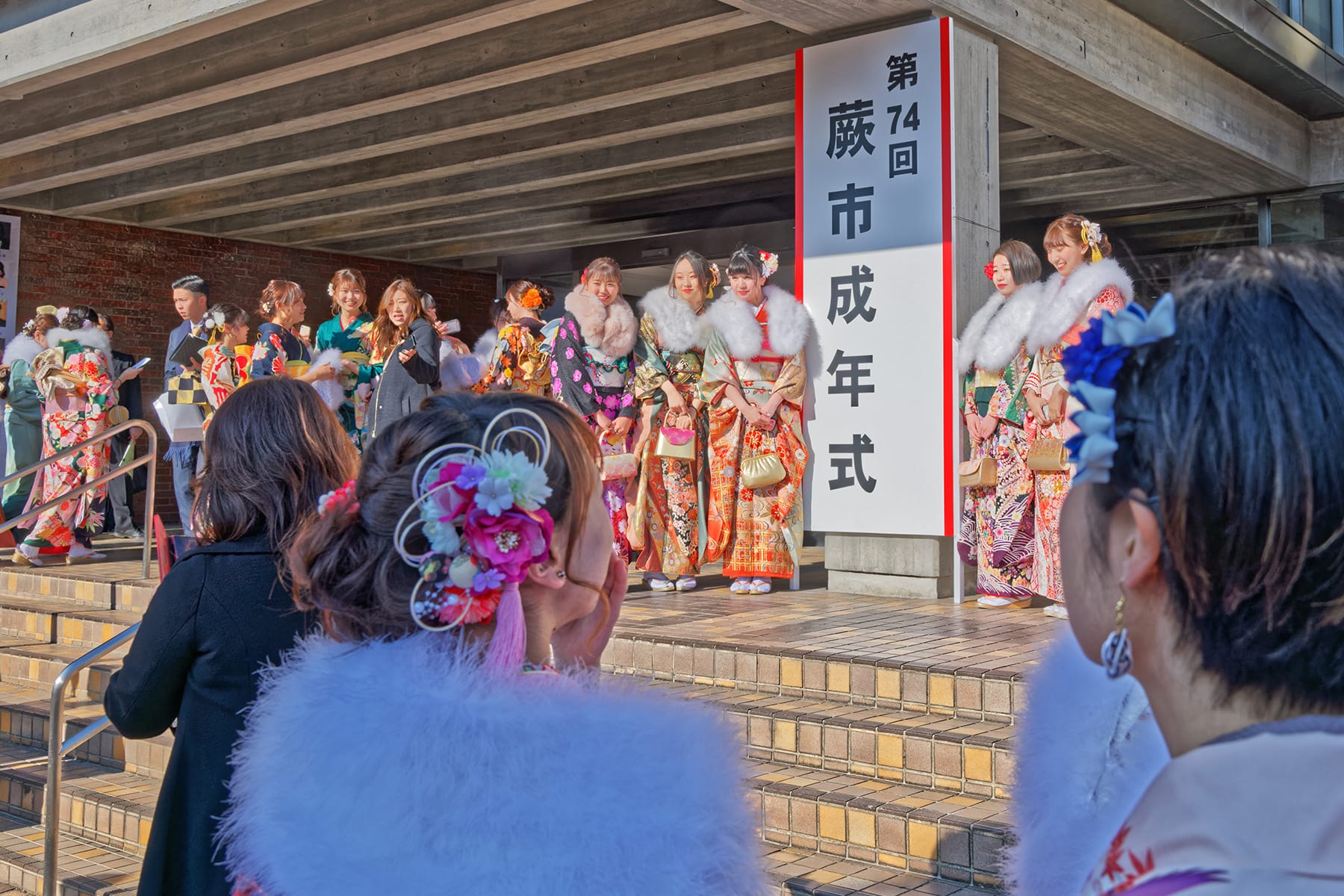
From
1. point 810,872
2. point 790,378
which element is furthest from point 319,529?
point 790,378

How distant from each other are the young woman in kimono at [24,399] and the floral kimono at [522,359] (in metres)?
3.65

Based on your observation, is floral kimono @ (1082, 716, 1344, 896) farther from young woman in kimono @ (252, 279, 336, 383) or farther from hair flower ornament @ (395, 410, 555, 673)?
young woman in kimono @ (252, 279, 336, 383)

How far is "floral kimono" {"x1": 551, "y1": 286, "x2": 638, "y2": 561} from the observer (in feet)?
19.6

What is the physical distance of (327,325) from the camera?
6754 millimetres

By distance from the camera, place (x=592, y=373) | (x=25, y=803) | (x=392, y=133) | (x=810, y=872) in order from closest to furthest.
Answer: (x=810, y=872)
(x=25, y=803)
(x=592, y=373)
(x=392, y=133)

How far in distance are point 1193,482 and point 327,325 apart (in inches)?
256

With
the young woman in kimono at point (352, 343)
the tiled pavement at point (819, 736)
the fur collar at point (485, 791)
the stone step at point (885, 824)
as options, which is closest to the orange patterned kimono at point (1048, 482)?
the tiled pavement at point (819, 736)

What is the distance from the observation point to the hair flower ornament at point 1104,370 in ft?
2.42

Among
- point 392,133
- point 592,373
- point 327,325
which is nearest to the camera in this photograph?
point 592,373

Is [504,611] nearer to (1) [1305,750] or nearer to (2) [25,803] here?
(1) [1305,750]

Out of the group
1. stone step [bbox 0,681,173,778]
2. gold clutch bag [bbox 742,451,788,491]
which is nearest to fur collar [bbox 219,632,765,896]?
stone step [bbox 0,681,173,778]

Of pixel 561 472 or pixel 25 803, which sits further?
pixel 25 803

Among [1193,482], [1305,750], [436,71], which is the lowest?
[1305,750]

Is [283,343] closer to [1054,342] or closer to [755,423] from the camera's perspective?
A: [755,423]
